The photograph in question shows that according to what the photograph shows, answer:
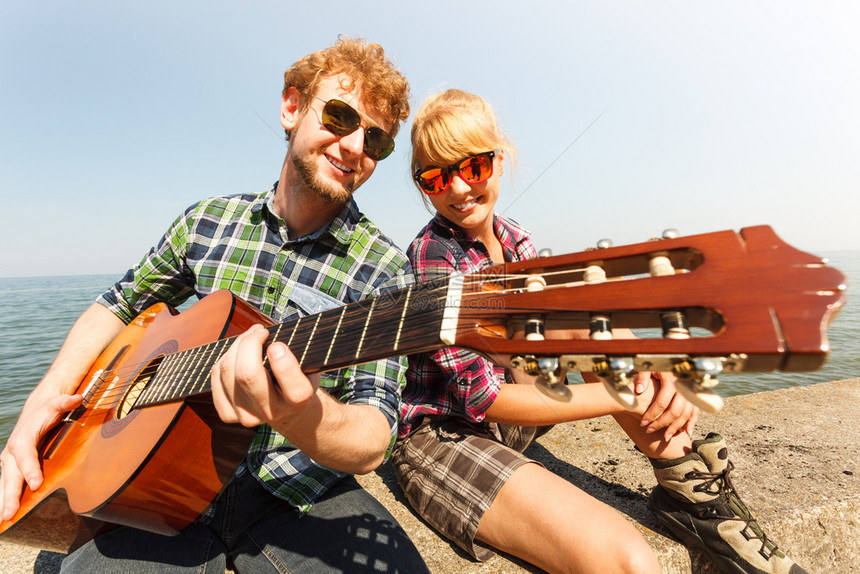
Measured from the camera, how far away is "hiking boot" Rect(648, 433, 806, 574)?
1.81m

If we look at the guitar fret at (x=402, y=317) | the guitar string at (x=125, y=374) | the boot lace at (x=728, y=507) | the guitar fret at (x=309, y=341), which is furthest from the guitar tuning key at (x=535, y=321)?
the boot lace at (x=728, y=507)

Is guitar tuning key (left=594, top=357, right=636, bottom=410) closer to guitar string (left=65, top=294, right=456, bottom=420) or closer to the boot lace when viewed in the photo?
guitar string (left=65, top=294, right=456, bottom=420)

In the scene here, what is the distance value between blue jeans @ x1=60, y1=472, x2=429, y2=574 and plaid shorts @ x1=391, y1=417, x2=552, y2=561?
305mm

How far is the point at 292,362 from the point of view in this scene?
124cm

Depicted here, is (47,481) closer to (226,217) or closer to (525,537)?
(226,217)

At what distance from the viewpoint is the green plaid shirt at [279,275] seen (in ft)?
6.24

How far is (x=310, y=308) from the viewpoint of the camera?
6.81 ft

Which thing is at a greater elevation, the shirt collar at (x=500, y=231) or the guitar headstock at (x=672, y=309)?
the guitar headstock at (x=672, y=309)

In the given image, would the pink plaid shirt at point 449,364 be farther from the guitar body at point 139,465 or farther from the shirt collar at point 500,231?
the guitar body at point 139,465

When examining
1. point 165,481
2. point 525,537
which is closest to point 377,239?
point 165,481

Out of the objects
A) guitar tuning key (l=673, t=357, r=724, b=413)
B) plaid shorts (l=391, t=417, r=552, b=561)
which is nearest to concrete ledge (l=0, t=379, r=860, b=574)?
plaid shorts (l=391, t=417, r=552, b=561)

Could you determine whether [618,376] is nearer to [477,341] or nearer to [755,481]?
[477,341]

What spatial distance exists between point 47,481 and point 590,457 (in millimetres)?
3006

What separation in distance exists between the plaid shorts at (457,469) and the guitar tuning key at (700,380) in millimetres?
1343
